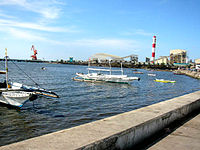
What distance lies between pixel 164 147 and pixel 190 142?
2.72ft

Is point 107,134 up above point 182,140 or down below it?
above

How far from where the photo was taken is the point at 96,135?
3.95 metres

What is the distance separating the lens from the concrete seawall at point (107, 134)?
11.2 feet

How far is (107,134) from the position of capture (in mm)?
4000

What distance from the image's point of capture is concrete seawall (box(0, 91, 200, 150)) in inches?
134

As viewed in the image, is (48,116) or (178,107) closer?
(178,107)

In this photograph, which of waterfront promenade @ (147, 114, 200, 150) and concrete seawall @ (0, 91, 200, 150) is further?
waterfront promenade @ (147, 114, 200, 150)

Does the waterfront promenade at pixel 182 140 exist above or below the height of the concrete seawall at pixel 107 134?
below

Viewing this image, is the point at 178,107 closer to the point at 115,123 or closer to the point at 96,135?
the point at 115,123

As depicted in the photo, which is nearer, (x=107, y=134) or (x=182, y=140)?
(x=107, y=134)

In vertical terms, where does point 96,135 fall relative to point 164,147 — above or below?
above

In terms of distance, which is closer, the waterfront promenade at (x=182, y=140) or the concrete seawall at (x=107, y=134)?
the concrete seawall at (x=107, y=134)

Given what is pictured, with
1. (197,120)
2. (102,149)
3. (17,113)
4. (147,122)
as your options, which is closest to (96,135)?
(102,149)

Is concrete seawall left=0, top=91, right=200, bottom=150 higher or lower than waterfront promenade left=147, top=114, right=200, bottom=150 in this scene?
higher
